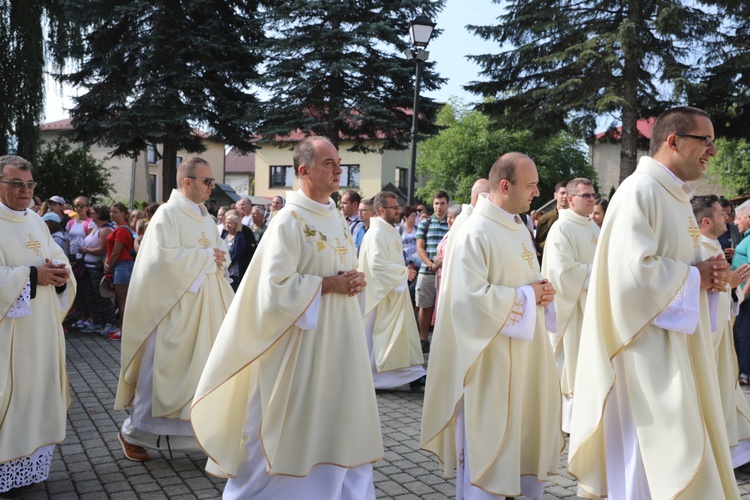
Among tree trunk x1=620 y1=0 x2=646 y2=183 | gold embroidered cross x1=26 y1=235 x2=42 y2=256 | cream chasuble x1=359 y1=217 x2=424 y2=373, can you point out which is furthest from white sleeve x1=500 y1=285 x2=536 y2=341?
tree trunk x1=620 y1=0 x2=646 y2=183

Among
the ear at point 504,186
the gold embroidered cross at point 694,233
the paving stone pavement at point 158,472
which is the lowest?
the paving stone pavement at point 158,472

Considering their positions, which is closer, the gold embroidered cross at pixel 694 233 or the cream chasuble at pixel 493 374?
the gold embroidered cross at pixel 694 233

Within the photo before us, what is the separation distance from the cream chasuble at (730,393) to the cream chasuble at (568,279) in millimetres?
1304

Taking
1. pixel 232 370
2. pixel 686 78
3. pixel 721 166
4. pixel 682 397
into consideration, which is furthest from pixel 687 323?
pixel 721 166

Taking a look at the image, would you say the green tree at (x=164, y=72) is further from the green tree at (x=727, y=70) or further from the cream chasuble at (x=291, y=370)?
the cream chasuble at (x=291, y=370)

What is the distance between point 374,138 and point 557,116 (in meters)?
6.11

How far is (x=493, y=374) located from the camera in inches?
166

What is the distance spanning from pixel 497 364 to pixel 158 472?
260 cm

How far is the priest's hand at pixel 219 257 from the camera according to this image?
5730 millimetres

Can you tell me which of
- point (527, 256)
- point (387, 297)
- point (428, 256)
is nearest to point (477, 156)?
point (428, 256)

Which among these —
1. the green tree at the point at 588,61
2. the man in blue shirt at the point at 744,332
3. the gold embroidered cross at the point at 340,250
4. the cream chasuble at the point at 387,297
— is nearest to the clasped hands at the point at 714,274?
the gold embroidered cross at the point at 340,250

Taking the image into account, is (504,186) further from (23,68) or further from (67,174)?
(67,174)

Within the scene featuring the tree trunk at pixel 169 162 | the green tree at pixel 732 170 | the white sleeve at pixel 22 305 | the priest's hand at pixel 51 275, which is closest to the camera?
the white sleeve at pixel 22 305

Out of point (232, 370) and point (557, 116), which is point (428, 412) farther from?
point (557, 116)
